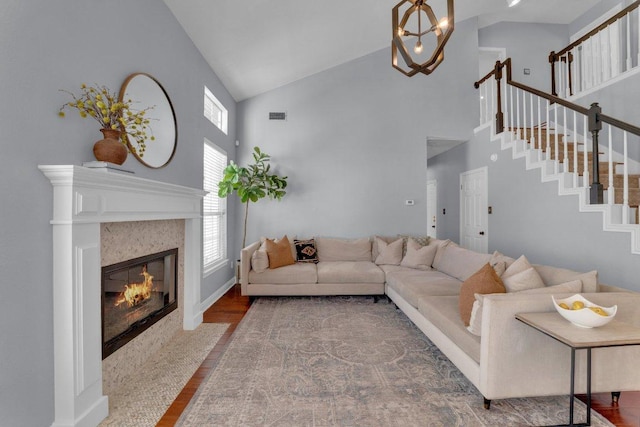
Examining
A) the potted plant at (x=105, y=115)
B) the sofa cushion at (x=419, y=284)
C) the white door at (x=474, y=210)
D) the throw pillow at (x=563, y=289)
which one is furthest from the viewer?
the white door at (x=474, y=210)

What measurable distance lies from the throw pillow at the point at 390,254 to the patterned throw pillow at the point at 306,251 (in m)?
0.99

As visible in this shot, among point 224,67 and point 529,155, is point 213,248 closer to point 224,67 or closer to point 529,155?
point 224,67

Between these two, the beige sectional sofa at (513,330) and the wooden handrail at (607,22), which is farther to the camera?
the wooden handrail at (607,22)

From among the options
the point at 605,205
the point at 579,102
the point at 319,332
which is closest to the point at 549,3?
the point at 579,102

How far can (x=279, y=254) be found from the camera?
14.4 feet

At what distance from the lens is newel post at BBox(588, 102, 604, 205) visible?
3.00 metres

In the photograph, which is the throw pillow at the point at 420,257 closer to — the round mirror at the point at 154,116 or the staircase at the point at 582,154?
the staircase at the point at 582,154

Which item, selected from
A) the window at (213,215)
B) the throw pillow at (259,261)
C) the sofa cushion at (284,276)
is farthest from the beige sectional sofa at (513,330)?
the window at (213,215)

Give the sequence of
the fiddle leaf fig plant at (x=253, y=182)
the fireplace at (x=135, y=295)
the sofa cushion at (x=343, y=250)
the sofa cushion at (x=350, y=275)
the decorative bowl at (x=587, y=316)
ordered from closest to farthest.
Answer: the decorative bowl at (x=587, y=316), the fireplace at (x=135, y=295), the sofa cushion at (x=350, y=275), the fiddle leaf fig plant at (x=253, y=182), the sofa cushion at (x=343, y=250)

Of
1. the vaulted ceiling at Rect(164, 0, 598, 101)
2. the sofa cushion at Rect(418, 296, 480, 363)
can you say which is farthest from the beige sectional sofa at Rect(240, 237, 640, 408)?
the vaulted ceiling at Rect(164, 0, 598, 101)

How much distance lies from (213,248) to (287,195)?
5.13 ft

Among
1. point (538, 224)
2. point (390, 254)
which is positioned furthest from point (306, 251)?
point (538, 224)

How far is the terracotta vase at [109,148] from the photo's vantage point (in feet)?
6.18

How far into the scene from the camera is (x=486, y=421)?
1850 millimetres
